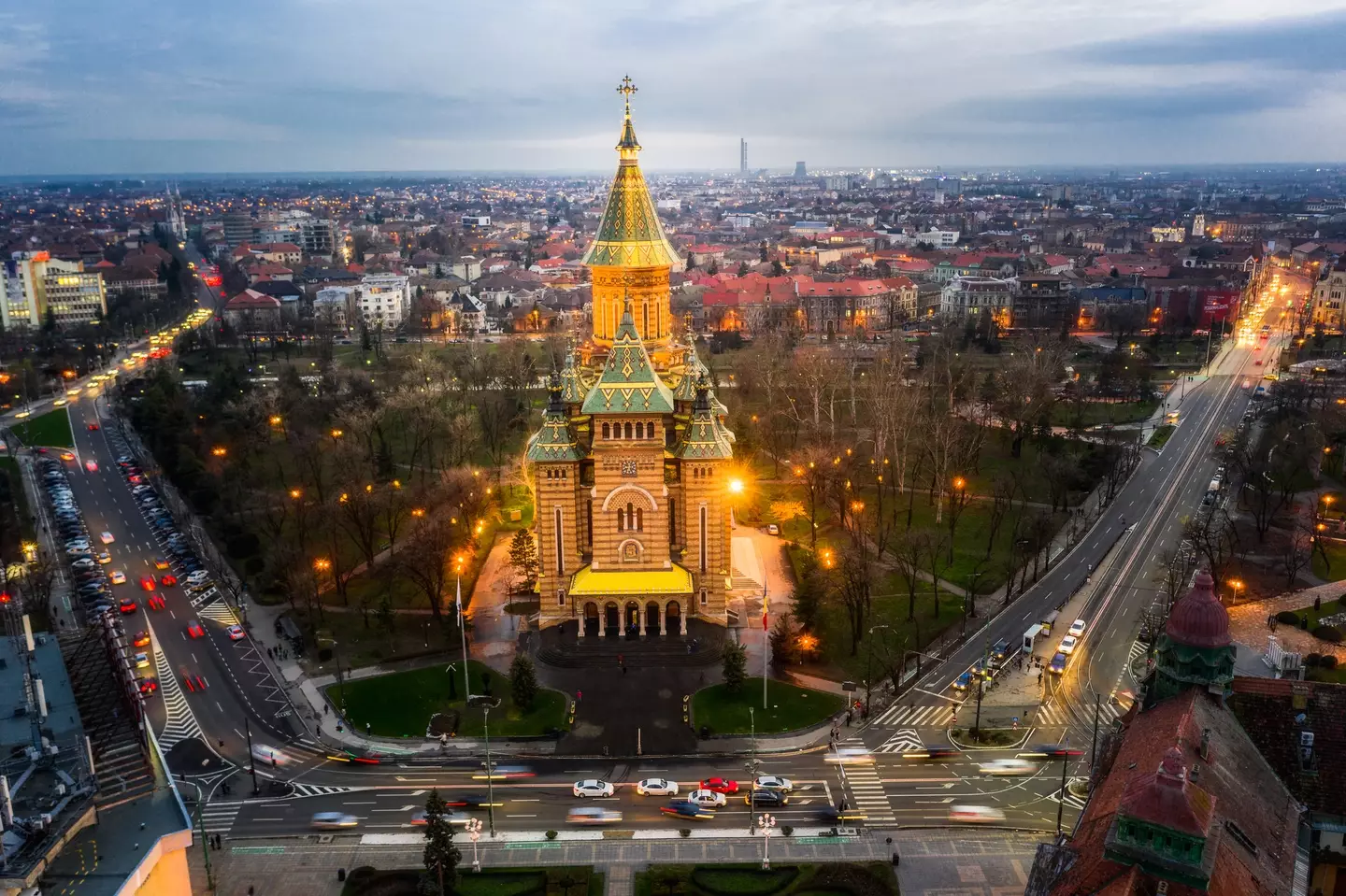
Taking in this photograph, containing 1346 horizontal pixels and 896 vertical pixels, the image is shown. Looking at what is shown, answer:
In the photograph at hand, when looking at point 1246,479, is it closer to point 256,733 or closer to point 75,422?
point 256,733

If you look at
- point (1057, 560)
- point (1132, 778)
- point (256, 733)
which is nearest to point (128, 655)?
point (256, 733)

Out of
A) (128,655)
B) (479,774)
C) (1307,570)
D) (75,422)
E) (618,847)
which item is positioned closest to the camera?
(618,847)

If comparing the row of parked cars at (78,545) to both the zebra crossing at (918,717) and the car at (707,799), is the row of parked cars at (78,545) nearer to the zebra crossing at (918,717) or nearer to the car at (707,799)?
the car at (707,799)

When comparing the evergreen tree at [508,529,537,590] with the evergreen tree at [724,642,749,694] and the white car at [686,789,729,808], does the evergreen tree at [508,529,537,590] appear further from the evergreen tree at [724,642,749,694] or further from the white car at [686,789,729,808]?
the white car at [686,789,729,808]

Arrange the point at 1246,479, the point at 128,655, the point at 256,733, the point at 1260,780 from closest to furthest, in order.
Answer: the point at 1260,780
the point at 256,733
the point at 128,655
the point at 1246,479

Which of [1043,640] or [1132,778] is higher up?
[1132,778]

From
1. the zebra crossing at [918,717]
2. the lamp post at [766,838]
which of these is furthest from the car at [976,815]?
the lamp post at [766,838]

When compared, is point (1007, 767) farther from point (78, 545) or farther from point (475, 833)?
point (78, 545)
